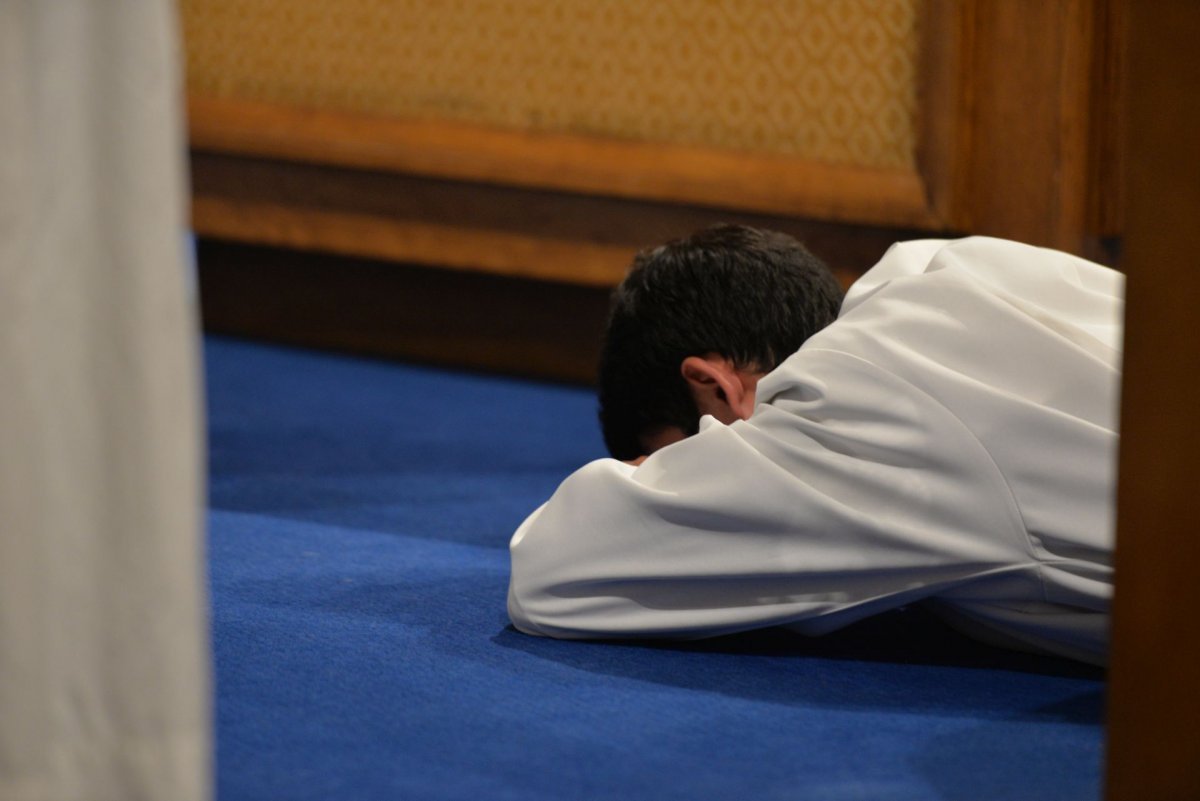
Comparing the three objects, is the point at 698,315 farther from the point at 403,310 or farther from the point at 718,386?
the point at 403,310

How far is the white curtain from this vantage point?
1081mm

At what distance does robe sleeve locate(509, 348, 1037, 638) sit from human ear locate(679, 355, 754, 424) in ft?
0.51

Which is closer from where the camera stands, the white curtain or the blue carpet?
the white curtain

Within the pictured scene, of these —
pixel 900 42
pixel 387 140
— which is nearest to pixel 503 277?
pixel 387 140

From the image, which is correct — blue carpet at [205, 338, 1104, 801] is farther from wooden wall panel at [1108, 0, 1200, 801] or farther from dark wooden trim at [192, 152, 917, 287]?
dark wooden trim at [192, 152, 917, 287]

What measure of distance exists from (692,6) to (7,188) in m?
2.68

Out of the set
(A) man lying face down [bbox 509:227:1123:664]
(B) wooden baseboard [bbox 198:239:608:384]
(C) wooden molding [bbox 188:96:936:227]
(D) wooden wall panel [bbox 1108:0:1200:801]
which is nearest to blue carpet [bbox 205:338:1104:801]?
(A) man lying face down [bbox 509:227:1123:664]

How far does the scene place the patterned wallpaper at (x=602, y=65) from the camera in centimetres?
343

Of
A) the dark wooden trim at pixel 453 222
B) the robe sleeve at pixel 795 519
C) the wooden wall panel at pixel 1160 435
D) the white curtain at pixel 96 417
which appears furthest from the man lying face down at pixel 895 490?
the dark wooden trim at pixel 453 222

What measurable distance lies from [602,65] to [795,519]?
7.31 feet

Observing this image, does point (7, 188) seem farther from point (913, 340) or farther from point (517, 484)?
point (517, 484)

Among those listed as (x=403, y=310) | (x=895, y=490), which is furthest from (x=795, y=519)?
(x=403, y=310)

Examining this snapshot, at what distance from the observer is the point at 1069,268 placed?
69.3 inches

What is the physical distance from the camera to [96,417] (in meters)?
1.11
